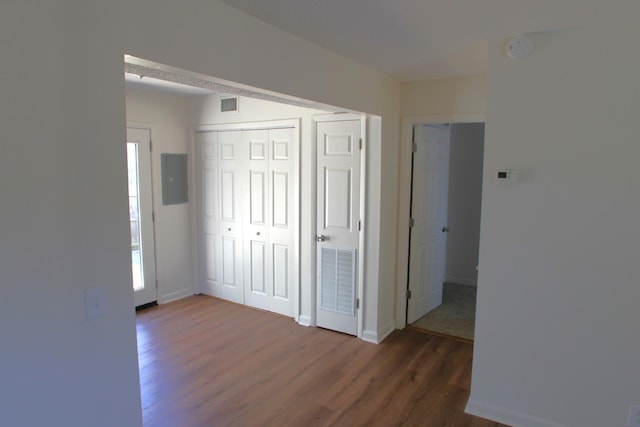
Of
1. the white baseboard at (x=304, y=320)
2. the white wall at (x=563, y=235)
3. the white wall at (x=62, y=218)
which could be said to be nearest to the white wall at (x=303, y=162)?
the white baseboard at (x=304, y=320)

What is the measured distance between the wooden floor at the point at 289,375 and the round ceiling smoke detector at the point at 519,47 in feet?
7.65

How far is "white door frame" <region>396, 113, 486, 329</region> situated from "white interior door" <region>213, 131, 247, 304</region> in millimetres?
1782

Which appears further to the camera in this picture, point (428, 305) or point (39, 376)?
point (428, 305)

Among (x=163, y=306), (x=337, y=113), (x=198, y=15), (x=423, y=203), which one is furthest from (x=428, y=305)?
(x=198, y=15)

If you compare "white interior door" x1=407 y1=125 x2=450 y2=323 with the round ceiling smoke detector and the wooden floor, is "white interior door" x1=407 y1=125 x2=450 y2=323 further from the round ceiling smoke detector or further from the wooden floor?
the round ceiling smoke detector

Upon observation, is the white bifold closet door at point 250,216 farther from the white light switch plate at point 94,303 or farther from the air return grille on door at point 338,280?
the white light switch plate at point 94,303

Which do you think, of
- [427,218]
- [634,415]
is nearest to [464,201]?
[427,218]

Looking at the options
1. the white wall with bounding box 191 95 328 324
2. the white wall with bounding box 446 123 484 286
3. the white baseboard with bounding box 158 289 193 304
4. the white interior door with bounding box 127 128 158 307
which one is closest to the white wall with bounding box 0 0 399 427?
the white wall with bounding box 191 95 328 324

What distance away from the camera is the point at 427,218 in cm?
422

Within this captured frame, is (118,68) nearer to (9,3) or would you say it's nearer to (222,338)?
(9,3)

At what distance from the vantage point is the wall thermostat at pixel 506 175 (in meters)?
2.47

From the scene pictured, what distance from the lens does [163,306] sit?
4.62 meters

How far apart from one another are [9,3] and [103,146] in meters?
0.49

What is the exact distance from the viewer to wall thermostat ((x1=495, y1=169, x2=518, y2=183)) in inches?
97.3
